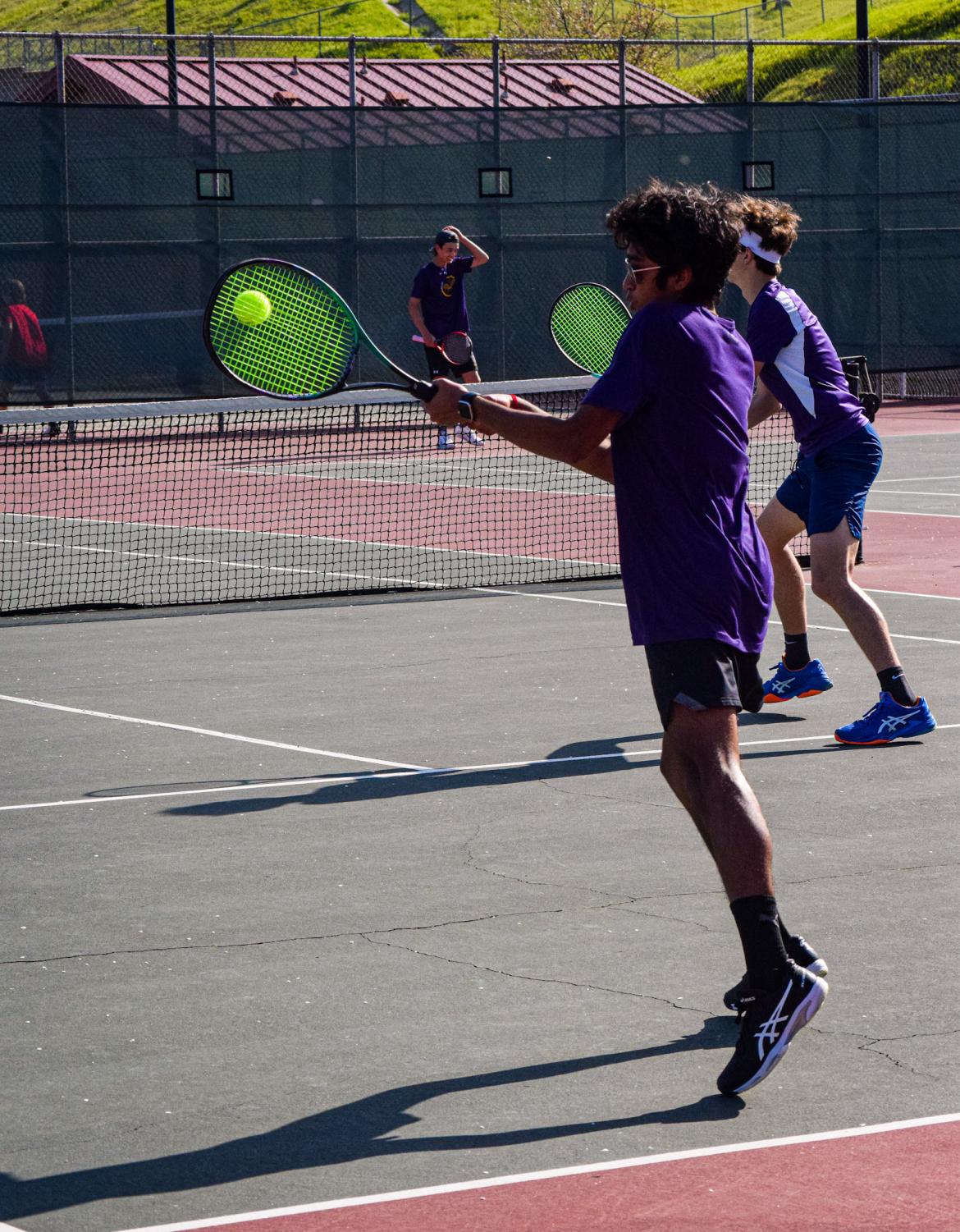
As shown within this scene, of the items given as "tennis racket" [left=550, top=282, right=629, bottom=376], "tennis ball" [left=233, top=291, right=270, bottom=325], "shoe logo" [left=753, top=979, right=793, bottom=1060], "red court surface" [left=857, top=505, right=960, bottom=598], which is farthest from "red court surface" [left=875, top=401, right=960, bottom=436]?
"shoe logo" [left=753, top=979, right=793, bottom=1060]

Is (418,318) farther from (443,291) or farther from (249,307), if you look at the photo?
(249,307)

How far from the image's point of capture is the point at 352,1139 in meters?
3.78

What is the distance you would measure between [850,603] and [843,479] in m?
0.46

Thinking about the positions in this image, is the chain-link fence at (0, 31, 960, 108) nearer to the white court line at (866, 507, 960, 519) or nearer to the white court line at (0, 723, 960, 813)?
the white court line at (866, 507, 960, 519)

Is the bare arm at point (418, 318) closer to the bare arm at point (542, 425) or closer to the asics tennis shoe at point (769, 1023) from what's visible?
the bare arm at point (542, 425)

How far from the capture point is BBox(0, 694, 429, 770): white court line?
721 centimetres

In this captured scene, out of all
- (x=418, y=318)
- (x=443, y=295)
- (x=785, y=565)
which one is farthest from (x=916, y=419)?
(x=785, y=565)

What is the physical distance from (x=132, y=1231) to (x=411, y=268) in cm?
1856

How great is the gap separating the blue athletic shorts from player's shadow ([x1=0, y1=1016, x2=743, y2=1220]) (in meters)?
3.56

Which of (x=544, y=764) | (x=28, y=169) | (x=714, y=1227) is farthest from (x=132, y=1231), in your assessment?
(x=28, y=169)

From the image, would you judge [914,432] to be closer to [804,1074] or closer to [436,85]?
[436,85]

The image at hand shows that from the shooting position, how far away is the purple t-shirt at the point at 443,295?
60.0ft

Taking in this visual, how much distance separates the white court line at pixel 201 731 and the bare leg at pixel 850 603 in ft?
4.96

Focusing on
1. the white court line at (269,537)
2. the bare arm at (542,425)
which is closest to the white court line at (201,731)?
the bare arm at (542,425)
